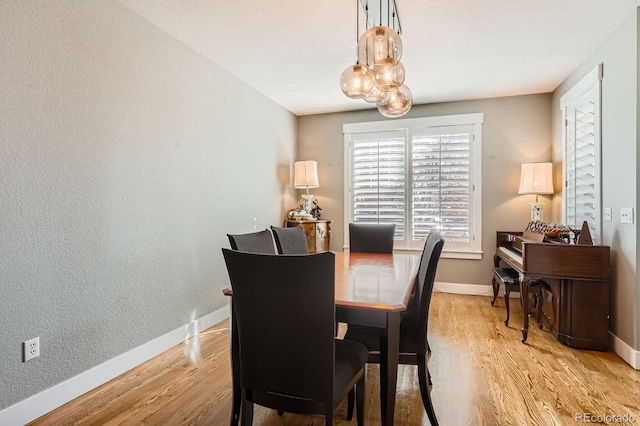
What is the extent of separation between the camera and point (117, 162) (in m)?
2.38

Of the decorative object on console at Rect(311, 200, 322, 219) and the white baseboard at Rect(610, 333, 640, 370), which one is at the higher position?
the decorative object on console at Rect(311, 200, 322, 219)

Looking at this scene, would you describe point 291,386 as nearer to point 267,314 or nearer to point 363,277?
point 267,314

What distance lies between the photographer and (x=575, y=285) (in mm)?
2830

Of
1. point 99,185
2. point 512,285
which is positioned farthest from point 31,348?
point 512,285

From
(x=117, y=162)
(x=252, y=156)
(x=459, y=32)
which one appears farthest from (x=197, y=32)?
(x=459, y=32)

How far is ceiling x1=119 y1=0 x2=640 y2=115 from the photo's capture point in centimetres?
239

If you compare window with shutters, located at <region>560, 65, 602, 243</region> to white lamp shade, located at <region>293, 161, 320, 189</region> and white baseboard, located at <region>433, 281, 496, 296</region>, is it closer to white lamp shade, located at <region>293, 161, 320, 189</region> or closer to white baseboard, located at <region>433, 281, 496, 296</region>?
white baseboard, located at <region>433, 281, 496, 296</region>

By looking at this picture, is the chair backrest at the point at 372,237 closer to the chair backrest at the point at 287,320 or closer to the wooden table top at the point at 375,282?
the wooden table top at the point at 375,282

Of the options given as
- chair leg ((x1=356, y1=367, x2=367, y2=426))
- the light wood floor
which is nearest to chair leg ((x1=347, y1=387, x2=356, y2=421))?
the light wood floor

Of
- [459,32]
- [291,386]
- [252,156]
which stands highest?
[459,32]

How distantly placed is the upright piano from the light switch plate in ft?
0.95

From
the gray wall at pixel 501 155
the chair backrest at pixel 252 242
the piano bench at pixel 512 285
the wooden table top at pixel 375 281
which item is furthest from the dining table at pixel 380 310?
the gray wall at pixel 501 155

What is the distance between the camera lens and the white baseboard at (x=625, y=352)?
2449 mm

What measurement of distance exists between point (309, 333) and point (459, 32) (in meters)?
2.64
